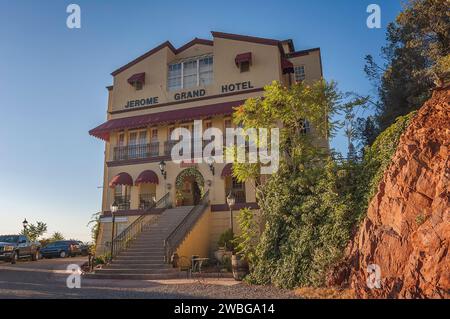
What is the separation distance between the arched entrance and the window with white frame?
6206 millimetres

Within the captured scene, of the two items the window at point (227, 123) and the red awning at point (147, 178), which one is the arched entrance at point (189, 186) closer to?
the red awning at point (147, 178)

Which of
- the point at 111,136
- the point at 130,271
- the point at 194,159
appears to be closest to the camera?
the point at 130,271

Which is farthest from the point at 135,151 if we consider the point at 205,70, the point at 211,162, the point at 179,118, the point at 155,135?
the point at 205,70

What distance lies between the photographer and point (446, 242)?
293 inches

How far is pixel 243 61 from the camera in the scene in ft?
73.9

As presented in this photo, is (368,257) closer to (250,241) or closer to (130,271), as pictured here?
(250,241)

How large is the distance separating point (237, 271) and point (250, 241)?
1.45m

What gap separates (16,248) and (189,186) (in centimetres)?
1206

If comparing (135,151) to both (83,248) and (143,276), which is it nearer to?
(143,276)

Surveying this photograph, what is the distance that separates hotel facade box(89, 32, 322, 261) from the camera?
2112cm

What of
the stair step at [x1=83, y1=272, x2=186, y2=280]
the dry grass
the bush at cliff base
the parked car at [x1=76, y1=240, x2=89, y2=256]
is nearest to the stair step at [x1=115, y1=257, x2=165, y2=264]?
the stair step at [x1=83, y1=272, x2=186, y2=280]
